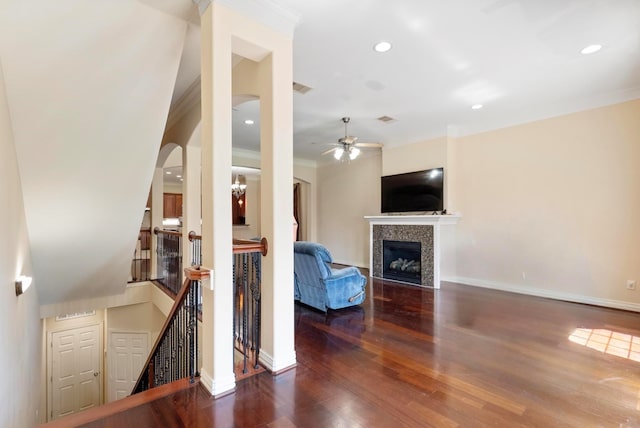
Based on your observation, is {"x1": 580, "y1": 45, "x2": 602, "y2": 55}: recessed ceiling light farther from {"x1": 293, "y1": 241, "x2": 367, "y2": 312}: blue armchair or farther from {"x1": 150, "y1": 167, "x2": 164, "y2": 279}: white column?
{"x1": 150, "y1": 167, "x2": 164, "y2": 279}: white column

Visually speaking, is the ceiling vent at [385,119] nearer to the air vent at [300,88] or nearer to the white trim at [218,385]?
the air vent at [300,88]

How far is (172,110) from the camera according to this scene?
457 centimetres

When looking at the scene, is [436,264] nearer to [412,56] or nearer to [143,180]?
[412,56]

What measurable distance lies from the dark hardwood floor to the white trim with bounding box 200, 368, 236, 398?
52 mm

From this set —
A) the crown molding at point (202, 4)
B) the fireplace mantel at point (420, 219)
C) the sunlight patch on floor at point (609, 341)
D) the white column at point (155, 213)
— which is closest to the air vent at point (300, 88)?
the crown molding at point (202, 4)

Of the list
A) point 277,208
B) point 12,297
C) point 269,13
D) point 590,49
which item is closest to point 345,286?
point 277,208

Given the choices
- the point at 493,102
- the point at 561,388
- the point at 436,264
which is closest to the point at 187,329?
the point at 561,388

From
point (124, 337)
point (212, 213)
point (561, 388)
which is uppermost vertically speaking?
point (212, 213)

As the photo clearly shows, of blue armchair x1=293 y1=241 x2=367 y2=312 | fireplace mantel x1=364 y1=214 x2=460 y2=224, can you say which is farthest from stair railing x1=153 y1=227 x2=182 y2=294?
fireplace mantel x1=364 y1=214 x2=460 y2=224

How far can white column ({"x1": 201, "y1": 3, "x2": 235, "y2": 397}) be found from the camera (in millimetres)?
2209

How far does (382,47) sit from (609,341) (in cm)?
383

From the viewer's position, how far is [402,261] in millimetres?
6277

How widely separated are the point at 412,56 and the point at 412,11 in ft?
2.36

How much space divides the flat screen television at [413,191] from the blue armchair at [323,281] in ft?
7.99
